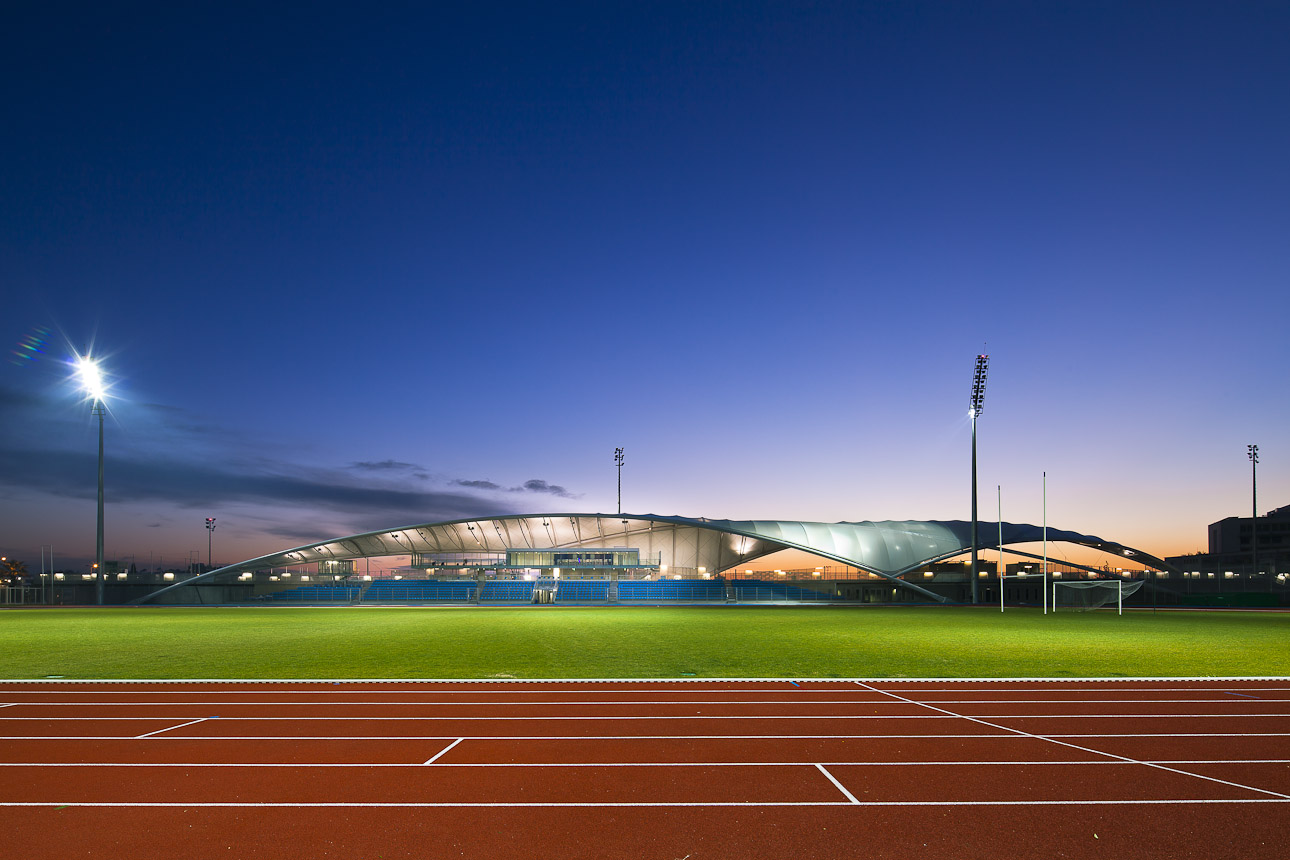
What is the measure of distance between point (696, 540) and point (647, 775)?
6742 cm

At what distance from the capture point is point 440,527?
7094cm

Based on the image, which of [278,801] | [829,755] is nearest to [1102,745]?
[829,755]

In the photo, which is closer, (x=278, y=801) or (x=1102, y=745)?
(x=278, y=801)

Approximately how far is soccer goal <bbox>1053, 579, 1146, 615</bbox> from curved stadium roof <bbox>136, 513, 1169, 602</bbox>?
552 inches

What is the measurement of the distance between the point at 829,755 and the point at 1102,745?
2874 mm

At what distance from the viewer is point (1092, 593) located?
1855 inches

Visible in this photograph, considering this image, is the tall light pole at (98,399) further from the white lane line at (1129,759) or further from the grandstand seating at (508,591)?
the white lane line at (1129,759)

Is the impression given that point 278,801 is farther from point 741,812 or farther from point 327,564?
point 327,564

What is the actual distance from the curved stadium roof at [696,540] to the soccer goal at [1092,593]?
46.0 ft

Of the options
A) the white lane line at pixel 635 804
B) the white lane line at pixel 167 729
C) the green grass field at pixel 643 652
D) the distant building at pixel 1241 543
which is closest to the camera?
the white lane line at pixel 635 804

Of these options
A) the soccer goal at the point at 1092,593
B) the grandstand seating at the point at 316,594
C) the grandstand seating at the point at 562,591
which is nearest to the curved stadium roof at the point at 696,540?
the grandstand seating at the point at 316,594

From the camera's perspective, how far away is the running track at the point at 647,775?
5379 millimetres

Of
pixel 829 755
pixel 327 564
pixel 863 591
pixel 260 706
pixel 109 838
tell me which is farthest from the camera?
pixel 327 564

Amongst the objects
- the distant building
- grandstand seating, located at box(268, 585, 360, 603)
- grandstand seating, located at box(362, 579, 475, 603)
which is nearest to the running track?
grandstand seating, located at box(362, 579, 475, 603)
